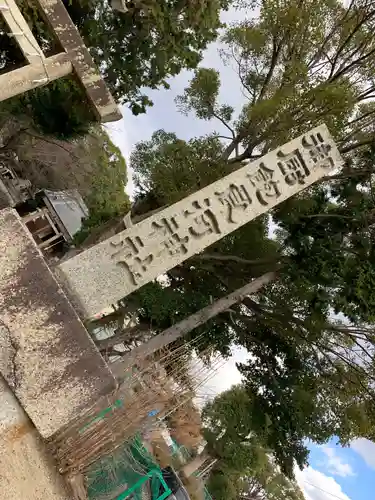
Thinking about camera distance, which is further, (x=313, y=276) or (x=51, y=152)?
(x=51, y=152)

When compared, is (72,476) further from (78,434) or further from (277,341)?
(277,341)

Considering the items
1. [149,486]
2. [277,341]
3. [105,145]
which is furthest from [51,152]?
[149,486]

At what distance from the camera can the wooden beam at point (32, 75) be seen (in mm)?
4492

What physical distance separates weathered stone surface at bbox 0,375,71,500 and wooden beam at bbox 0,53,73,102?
2.71 metres

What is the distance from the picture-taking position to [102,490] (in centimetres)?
528

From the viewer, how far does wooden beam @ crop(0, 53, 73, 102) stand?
449 cm

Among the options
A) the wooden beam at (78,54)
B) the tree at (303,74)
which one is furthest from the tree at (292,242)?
the wooden beam at (78,54)

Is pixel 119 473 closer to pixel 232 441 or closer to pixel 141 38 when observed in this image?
pixel 141 38

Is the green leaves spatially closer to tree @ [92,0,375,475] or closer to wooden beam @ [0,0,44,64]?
tree @ [92,0,375,475]

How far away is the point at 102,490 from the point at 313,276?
4794mm

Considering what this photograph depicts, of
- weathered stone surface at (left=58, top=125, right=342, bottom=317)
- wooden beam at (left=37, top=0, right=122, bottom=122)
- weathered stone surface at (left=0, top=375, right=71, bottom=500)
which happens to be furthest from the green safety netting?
wooden beam at (left=37, top=0, right=122, bottom=122)

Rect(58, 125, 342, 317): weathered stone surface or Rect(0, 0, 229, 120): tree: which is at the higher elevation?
Rect(0, 0, 229, 120): tree

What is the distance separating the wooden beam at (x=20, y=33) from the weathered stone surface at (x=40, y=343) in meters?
1.80

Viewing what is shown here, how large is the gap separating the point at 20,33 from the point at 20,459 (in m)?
3.77
